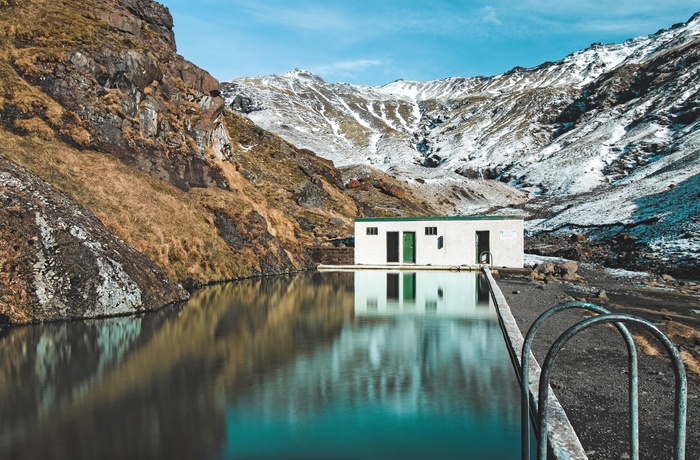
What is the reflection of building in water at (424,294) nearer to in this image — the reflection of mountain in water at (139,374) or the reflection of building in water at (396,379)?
the reflection of mountain in water at (139,374)

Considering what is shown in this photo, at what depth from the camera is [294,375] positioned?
10148mm

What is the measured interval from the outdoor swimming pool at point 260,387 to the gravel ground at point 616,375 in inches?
38.7

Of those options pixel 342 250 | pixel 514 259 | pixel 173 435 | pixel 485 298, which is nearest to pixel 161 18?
pixel 342 250

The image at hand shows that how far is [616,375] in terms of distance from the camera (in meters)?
9.51

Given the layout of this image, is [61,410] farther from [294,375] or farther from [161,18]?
[161,18]

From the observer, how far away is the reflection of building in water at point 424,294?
717 inches

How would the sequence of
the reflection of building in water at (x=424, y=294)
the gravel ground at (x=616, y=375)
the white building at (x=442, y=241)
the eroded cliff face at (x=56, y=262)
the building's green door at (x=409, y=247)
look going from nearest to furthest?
the gravel ground at (x=616, y=375) < the eroded cliff face at (x=56, y=262) < the reflection of building in water at (x=424, y=294) < the white building at (x=442, y=241) < the building's green door at (x=409, y=247)

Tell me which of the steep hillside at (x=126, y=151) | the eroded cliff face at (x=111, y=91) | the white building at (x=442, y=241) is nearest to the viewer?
the steep hillside at (x=126, y=151)

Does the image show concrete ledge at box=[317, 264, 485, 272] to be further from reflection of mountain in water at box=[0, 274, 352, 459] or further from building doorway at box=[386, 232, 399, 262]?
reflection of mountain in water at box=[0, 274, 352, 459]

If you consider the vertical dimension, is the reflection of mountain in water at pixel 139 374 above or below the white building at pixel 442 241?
below

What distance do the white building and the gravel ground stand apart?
13.6 meters

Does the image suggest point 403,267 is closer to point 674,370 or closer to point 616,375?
point 616,375

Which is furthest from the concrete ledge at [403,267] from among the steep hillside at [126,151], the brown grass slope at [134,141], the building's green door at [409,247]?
the steep hillside at [126,151]

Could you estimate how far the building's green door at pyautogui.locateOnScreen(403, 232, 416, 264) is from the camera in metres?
36.5
